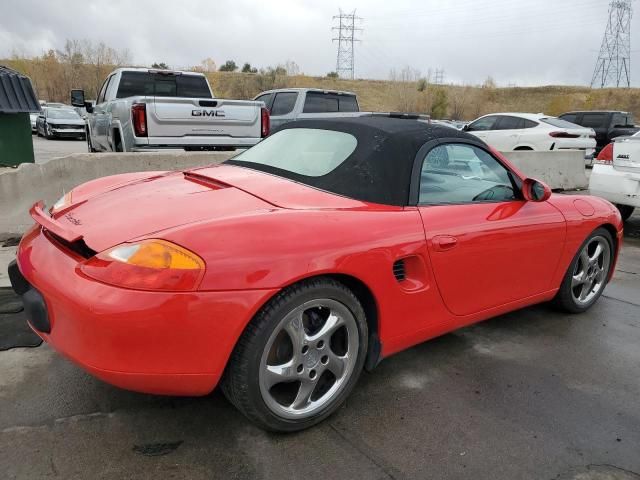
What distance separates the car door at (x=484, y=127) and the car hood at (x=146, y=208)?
12.1m

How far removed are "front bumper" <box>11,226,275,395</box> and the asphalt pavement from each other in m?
Answer: 0.36

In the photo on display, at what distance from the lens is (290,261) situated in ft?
6.77

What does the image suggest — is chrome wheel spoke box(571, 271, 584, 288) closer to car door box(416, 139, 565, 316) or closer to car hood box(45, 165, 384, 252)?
car door box(416, 139, 565, 316)

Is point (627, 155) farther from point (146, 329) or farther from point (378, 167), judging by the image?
point (146, 329)

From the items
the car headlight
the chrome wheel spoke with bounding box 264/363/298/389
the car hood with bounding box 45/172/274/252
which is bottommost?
the chrome wheel spoke with bounding box 264/363/298/389

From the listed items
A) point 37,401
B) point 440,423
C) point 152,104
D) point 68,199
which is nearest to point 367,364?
point 440,423

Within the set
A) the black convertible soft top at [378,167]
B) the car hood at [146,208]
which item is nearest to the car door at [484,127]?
the black convertible soft top at [378,167]

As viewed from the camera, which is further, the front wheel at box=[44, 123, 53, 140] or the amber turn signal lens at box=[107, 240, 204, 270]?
the front wheel at box=[44, 123, 53, 140]

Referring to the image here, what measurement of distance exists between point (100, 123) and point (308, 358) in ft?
24.0

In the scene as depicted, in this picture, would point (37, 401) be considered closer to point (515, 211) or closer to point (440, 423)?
point (440, 423)

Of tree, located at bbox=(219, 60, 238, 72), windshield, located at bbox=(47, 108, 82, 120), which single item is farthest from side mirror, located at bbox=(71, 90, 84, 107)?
tree, located at bbox=(219, 60, 238, 72)

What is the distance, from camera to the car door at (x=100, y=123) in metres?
8.00

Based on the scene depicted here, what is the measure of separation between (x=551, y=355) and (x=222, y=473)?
2.23 meters

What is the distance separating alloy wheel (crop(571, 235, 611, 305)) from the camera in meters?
3.83
